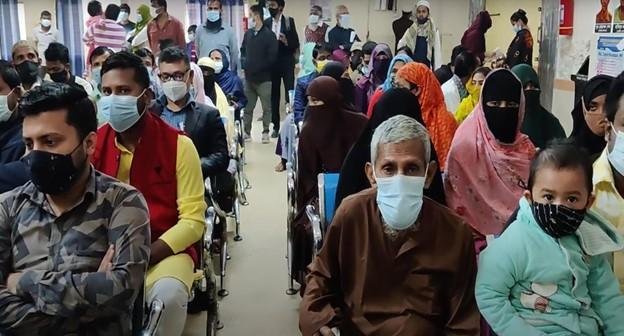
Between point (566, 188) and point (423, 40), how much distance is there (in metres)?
6.73

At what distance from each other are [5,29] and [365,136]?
30.1 feet

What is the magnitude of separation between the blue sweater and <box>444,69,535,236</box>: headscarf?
86cm

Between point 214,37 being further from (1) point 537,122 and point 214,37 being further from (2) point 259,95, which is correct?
(1) point 537,122

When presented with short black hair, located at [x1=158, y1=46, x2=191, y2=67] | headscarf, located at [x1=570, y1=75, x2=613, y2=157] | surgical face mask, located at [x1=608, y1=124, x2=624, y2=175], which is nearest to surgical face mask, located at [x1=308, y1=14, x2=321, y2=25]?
short black hair, located at [x1=158, y1=46, x2=191, y2=67]

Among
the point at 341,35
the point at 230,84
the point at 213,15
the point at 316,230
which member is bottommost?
the point at 316,230

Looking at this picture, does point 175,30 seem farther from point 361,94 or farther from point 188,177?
point 188,177

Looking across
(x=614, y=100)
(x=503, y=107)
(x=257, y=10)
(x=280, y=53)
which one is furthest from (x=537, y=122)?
(x=280, y=53)

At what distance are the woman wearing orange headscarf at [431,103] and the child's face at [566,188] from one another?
177 centimetres

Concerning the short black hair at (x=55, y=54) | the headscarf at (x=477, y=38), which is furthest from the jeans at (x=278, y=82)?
the short black hair at (x=55, y=54)

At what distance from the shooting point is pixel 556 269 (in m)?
1.84

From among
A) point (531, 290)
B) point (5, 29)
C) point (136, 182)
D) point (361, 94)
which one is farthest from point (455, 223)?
point (5, 29)

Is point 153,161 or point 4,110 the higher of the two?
point 4,110

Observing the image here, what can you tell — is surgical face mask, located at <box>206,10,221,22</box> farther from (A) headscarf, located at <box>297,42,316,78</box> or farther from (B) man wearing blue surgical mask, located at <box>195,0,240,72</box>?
(A) headscarf, located at <box>297,42,316,78</box>

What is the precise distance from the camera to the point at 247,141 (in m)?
8.52
